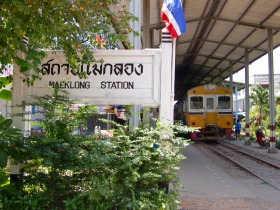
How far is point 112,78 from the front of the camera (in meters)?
5.27

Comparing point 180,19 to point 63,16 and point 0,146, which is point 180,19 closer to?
point 63,16

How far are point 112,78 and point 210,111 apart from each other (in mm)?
20240

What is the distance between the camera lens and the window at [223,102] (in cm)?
2480

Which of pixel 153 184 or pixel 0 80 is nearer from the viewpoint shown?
pixel 153 184

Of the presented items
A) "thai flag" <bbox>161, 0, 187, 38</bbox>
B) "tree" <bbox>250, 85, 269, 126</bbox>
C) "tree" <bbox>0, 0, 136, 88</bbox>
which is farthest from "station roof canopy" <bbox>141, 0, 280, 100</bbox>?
"tree" <bbox>0, 0, 136, 88</bbox>

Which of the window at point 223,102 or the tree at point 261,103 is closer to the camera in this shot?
the window at point 223,102

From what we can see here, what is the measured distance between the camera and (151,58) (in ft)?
17.2

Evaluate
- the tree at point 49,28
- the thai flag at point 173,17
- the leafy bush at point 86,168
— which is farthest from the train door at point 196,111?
the leafy bush at point 86,168

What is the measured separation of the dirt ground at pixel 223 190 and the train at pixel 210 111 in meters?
10.7

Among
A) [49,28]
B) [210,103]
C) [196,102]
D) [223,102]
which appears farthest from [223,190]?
[223,102]

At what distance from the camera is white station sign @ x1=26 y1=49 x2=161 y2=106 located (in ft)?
17.1

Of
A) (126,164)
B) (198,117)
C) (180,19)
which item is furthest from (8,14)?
(198,117)

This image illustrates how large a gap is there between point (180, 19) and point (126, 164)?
7.26 ft

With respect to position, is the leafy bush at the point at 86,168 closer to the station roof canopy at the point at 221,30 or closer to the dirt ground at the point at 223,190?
the dirt ground at the point at 223,190
